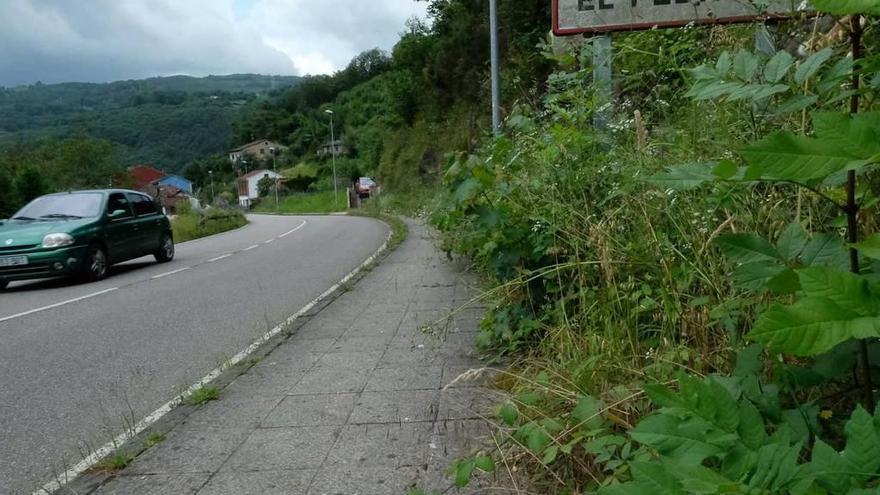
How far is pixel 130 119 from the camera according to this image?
11419 centimetres

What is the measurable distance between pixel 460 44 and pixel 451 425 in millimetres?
35660

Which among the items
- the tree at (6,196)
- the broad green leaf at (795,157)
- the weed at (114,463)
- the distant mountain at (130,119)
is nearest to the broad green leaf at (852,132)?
the broad green leaf at (795,157)

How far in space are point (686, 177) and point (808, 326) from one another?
1.98ft

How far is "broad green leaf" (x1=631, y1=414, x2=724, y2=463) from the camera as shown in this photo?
1.59 m

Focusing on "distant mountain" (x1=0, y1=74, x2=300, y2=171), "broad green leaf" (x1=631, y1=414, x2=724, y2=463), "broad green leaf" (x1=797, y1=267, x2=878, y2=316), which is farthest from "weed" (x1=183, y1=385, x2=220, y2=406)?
"distant mountain" (x1=0, y1=74, x2=300, y2=171)

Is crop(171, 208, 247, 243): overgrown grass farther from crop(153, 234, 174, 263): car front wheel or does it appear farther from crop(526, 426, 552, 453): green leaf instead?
crop(526, 426, 552, 453): green leaf

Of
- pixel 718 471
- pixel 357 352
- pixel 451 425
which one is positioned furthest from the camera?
pixel 357 352

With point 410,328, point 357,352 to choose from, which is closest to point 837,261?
point 357,352

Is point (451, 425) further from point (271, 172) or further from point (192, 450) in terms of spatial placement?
point (271, 172)

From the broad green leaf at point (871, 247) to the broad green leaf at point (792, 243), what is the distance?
13.2 inches

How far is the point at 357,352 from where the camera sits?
5.31 meters

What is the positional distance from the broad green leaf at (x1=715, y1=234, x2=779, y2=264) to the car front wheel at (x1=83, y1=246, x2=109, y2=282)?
12.4 meters

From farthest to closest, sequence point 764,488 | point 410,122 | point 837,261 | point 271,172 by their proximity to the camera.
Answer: point 271,172 < point 410,122 < point 837,261 < point 764,488

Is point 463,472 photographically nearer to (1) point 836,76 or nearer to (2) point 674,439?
(2) point 674,439
